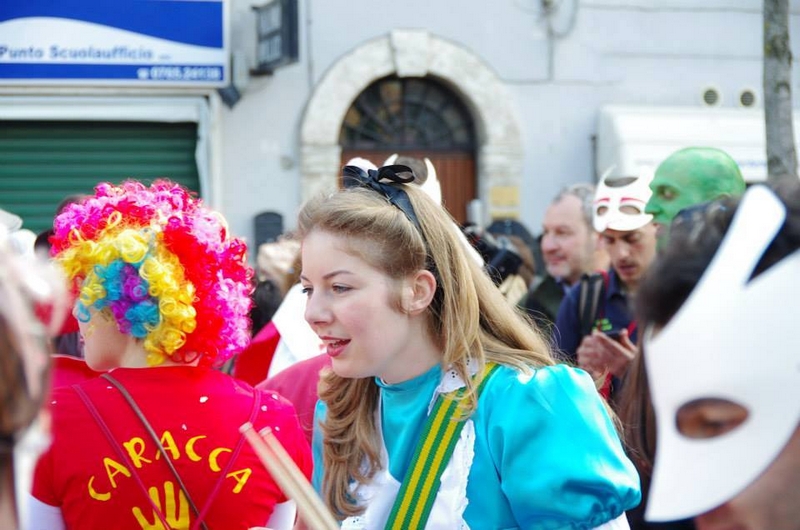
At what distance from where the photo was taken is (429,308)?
2600 millimetres

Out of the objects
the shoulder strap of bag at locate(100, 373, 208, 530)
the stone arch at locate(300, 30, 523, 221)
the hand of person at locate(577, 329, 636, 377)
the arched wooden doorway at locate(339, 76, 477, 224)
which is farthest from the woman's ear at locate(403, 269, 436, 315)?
the arched wooden doorway at locate(339, 76, 477, 224)

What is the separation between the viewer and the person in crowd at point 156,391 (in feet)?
7.80

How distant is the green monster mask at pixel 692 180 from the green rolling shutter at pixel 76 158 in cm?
A: 890

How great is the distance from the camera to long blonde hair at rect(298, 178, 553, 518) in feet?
8.31

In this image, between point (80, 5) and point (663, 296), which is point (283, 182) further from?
point (663, 296)

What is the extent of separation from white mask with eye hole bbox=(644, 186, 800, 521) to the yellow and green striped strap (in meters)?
1.15

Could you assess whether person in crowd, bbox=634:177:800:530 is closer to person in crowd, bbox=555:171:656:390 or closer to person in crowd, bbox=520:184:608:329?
person in crowd, bbox=555:171:656:390

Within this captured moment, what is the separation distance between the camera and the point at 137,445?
2406 mm

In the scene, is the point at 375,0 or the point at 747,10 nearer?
the point at 375,0

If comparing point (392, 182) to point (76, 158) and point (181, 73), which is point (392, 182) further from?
point (76, 158)

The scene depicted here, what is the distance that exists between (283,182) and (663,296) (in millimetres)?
11000

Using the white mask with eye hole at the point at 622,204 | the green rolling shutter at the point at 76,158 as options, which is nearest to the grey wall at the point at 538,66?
the green rolling shutter at the point at 76,158

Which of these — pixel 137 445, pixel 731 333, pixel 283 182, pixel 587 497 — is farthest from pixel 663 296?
pixel 283 182

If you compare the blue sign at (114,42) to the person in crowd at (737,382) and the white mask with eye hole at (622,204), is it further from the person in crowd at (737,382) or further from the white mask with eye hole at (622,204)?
the person in crowd at (737,382)
